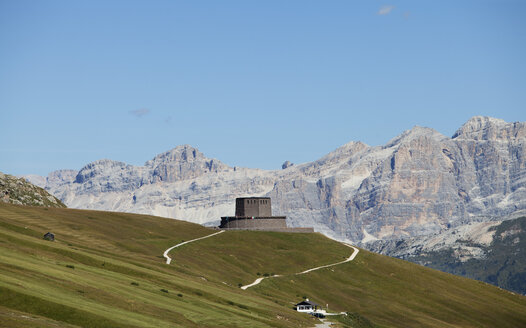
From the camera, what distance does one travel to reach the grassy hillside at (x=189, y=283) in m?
77.4

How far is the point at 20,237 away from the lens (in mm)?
111938

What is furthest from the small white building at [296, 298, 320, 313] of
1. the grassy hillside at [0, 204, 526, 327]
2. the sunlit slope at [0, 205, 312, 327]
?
the sunlit slope at [0, 205, 312, 327]

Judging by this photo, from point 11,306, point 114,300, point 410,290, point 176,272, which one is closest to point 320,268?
point 410,290

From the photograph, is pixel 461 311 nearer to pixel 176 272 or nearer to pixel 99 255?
pixel 176 272

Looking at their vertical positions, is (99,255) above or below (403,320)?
above

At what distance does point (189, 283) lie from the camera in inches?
4491

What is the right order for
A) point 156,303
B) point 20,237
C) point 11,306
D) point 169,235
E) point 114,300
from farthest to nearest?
point 169,235 → point 20,237 → point 156,303 → point 114,300 → point 11,306

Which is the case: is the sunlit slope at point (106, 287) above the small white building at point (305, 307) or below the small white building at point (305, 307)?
above

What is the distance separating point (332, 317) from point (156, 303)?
51606mm

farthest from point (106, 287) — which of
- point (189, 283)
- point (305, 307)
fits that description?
Answer: point (305, 307)

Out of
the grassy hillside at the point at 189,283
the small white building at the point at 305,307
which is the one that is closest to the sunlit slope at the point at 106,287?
the grassy hillside at the point at 189,283

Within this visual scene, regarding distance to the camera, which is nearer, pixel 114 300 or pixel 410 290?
pixel 114 300

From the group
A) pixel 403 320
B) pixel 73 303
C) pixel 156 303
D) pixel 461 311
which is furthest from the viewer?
pixel 461 311

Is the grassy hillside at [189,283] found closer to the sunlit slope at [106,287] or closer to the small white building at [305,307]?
the sunlit slope at [106,287]
